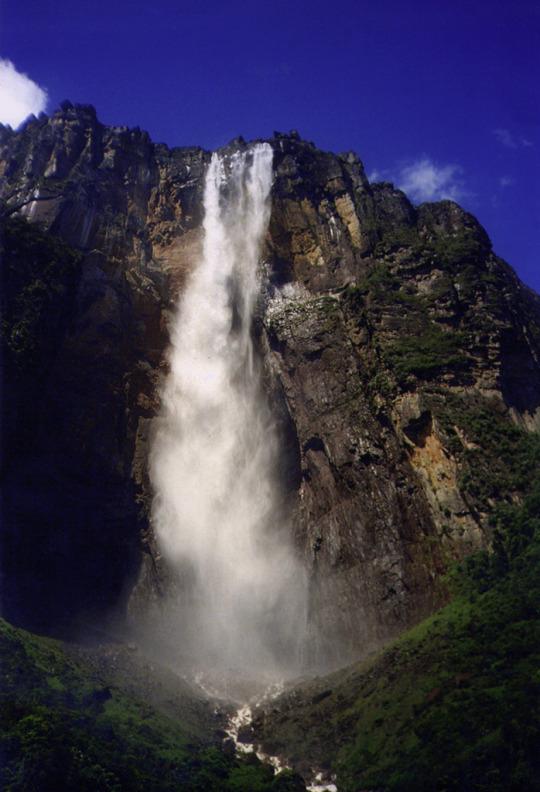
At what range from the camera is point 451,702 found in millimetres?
23734

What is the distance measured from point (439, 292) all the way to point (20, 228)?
1181 inches

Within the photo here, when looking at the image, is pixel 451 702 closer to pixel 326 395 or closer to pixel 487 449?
pixel 487 449

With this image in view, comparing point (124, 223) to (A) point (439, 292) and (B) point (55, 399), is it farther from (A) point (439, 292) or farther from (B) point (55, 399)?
(A) point (439, 292)

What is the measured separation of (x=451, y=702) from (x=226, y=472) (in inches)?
973

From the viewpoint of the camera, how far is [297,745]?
2628cm

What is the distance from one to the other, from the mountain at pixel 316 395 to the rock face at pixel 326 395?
0.13 m

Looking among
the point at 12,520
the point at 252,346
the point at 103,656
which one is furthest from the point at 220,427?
the point at 103,656

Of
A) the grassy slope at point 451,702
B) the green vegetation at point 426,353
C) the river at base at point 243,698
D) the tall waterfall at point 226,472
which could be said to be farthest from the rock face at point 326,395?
the river at base at point 243,698

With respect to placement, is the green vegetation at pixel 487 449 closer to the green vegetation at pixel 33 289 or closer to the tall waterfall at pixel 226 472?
the tall waterfall at pixel 226 472

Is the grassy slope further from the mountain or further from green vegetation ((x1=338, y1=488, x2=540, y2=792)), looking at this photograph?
the mountain

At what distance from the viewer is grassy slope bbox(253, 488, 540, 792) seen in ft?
68.1

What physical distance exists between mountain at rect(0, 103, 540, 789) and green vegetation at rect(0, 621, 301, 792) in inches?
245

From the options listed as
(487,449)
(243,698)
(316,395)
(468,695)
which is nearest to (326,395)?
(316,395)

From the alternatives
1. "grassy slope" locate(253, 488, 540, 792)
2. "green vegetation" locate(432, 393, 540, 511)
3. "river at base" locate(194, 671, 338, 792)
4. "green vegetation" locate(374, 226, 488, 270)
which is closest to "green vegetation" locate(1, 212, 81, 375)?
"river at base" locate(194, 671, 338, 792)
